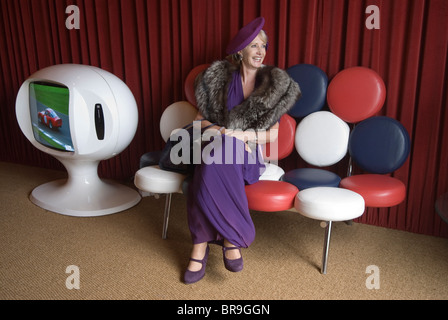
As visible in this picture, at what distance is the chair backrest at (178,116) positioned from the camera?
8.05 ft

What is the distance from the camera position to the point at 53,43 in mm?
3223

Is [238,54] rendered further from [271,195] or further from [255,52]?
[271,195]

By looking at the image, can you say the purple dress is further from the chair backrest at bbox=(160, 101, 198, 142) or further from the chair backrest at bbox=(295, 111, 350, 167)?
the chair backrest at bbox=(160, 101, 198, 142)

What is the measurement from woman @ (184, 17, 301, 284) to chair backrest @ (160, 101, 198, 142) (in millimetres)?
252

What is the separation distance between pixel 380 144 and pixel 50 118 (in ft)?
6.23

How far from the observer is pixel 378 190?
1.84 m

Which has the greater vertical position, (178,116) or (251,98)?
(251,98)

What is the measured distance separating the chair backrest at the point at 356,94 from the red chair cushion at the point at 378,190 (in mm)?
358

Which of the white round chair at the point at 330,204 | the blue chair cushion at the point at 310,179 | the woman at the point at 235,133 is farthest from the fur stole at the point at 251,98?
the white round chair at the point at 330,204

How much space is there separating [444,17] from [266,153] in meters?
1.09

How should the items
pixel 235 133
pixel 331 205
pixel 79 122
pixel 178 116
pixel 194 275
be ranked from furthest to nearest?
pixel 178 116 → pixel 79 122 → pixel 235 133 → pixel 194 275 → pixel 331 205

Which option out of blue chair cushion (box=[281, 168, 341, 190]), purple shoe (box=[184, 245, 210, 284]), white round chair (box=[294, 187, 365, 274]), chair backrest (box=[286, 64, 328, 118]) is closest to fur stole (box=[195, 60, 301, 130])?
chair backrest (box=[286, 64, 328, 118])

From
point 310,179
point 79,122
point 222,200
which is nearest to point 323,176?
point 310,179

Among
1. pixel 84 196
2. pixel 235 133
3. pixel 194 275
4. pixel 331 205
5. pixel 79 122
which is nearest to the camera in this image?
pixel 331 205
